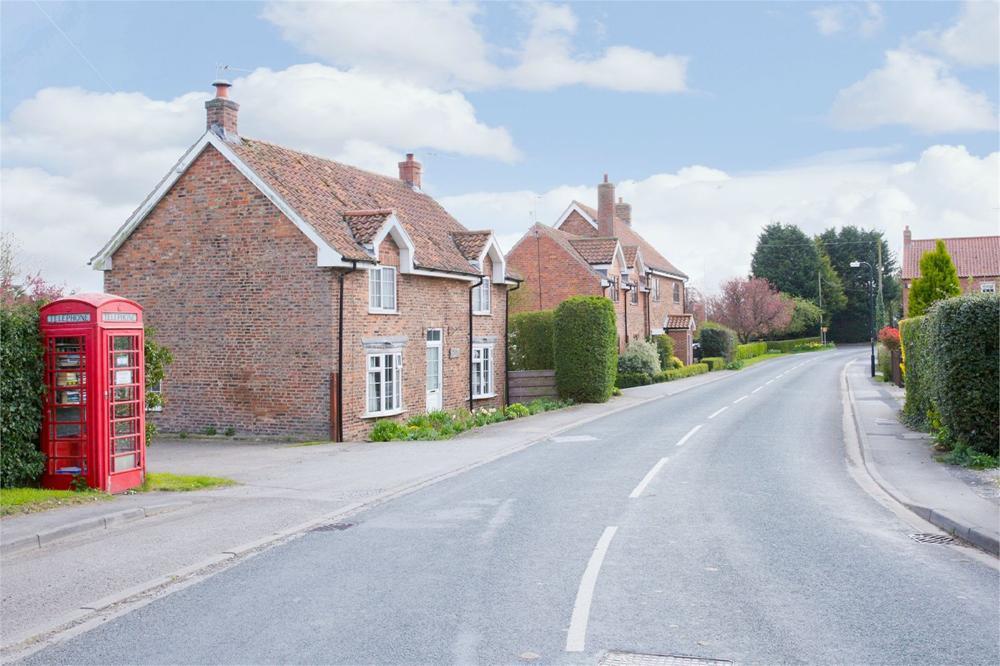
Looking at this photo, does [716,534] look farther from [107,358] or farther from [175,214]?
[175,214]

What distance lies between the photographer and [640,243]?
60.8 m

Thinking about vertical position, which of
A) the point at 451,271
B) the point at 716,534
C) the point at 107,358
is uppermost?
the point at 451,271

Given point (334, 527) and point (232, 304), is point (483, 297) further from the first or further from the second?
point (334, 527)

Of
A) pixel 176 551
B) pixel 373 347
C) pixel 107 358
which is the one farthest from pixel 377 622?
pixel 373 347

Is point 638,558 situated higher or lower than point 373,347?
lower

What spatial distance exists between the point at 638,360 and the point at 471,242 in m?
16.8

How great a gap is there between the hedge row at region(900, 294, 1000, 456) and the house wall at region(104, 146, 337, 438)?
45.5 feet

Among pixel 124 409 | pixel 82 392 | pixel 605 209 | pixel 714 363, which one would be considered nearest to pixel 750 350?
pixel 714 363

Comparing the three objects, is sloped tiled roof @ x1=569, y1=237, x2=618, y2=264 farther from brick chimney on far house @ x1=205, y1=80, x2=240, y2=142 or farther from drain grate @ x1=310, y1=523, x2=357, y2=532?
drain grate @ x1=310, y1=523, x2=357, y2=532

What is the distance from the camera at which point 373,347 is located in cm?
2353

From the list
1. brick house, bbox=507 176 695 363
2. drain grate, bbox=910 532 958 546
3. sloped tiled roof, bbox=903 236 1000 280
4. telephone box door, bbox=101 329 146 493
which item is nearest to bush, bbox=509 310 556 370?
brick house, bbox=507 176 695 363

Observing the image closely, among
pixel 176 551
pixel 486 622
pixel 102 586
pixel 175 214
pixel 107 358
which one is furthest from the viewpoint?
pixel 175 214

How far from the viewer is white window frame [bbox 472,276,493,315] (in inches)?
1204

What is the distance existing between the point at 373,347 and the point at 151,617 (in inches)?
646
